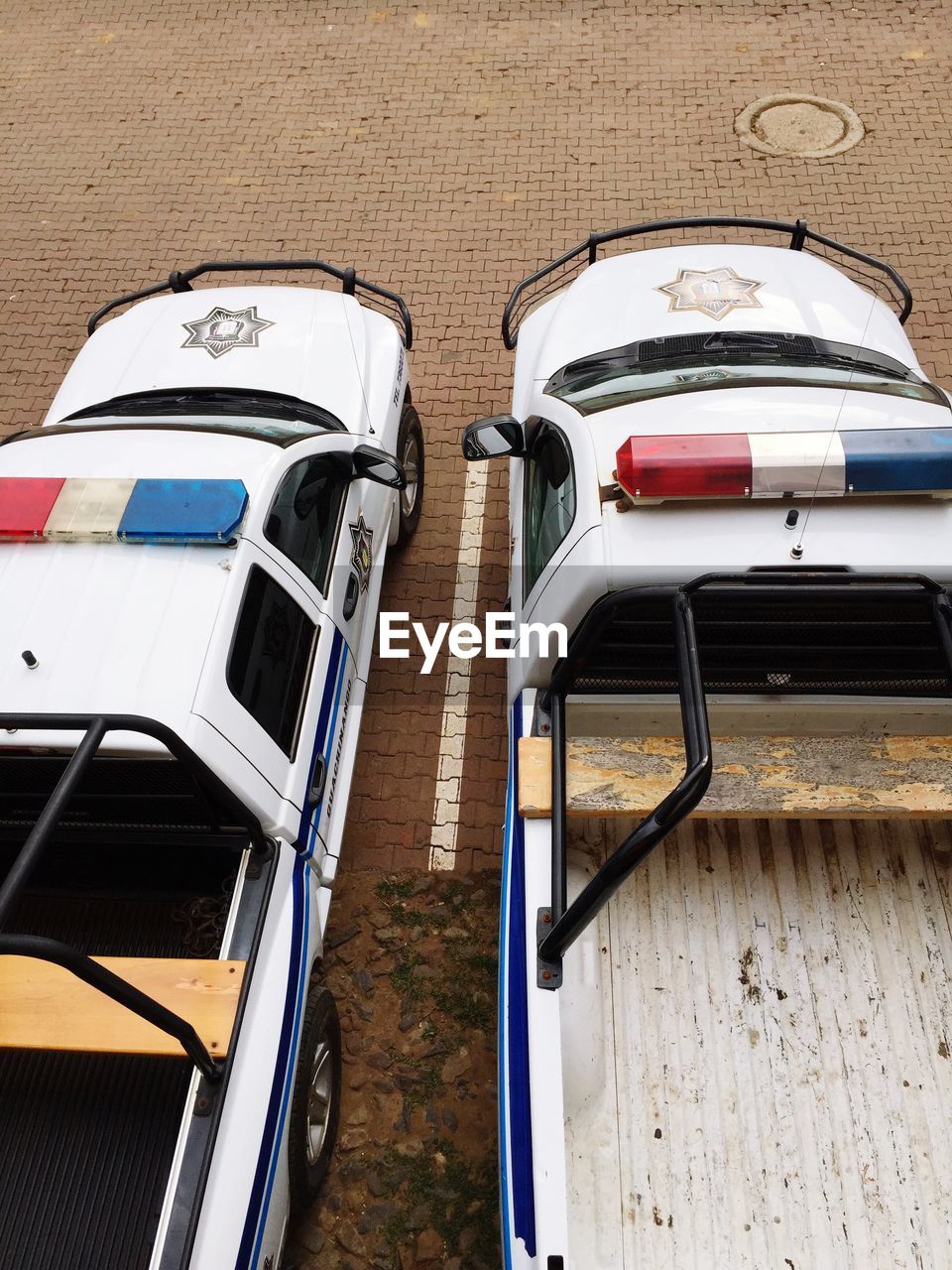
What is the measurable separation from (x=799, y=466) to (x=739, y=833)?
A: 158 cm

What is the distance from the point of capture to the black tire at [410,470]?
5.45 metres

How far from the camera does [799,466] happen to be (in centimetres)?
296

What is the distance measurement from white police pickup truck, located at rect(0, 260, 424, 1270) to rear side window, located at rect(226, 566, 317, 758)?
0.04 feet

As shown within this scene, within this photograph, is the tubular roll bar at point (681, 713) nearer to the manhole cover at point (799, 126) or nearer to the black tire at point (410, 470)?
the black tire at point (410, 470)

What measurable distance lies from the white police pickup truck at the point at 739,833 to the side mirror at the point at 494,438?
0.45 m

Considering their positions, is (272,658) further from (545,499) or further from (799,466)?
(799,466)

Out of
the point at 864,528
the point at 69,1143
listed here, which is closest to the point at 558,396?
the point at 864,528

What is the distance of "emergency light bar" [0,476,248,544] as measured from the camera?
3312 mm

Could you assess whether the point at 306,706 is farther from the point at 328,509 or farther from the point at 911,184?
the point at 911,184

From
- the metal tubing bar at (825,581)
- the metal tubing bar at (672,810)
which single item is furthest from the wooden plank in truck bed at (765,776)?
the metal tubing bar at (825,581)

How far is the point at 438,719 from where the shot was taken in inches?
206

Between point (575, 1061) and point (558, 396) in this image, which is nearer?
point (575, 1061)

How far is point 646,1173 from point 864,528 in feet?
7.82

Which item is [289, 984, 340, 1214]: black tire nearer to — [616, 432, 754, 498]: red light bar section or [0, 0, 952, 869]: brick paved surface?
[616, 432, 754, 498]: red light bar section
